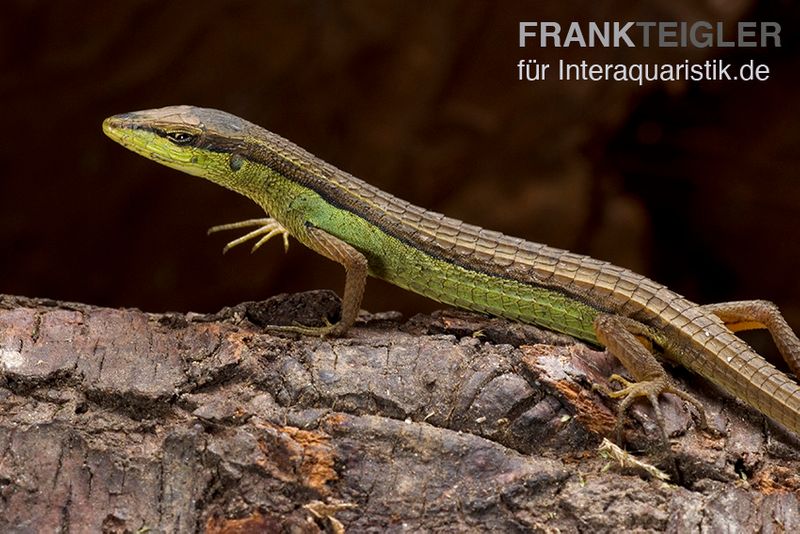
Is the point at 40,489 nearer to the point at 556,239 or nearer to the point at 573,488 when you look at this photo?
the point at 573,488

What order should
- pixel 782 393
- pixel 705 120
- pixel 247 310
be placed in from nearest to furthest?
pixel 782 393, pixel 247 310, pixel 705 120

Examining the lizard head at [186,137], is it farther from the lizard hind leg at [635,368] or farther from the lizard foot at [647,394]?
the lizard foot at [647,394]

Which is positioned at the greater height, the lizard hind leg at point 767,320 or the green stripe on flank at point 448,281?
the green stripe on flank at point 448,281

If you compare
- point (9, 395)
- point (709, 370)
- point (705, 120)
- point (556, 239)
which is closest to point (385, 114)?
point (556, 239)

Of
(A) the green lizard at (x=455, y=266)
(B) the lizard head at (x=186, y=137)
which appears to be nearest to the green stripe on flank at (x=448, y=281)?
(A) the green lizard at (x=455, y=266)

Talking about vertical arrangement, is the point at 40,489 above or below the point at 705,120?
below

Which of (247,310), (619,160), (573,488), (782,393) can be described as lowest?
(573,488)

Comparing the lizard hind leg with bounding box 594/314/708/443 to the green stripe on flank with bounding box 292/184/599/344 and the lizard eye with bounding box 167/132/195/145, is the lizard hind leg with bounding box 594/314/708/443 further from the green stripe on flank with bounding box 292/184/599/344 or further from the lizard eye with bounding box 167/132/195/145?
the lizard eye with bounding box 167/132/195/145
